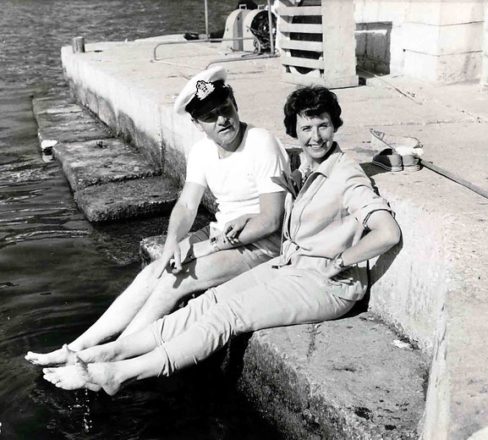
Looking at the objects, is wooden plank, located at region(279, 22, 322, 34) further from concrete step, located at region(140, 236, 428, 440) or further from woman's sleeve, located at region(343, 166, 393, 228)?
concrete step, located at region(140, 236, 428, 440)

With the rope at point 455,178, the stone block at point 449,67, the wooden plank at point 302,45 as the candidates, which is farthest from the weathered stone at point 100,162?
the rope at point 455,178

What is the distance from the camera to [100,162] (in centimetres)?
748

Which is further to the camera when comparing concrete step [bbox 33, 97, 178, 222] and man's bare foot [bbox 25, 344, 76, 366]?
concrete step [bbox 33, 97, 178, 222]

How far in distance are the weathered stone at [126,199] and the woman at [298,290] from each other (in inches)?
117

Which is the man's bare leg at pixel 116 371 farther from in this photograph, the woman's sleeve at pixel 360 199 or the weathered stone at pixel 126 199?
the weathered stone at pixel 126 199

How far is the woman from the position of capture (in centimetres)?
323

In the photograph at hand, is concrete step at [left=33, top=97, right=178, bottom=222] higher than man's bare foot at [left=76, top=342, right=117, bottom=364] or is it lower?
lower

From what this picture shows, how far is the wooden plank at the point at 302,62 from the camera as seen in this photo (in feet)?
23.7

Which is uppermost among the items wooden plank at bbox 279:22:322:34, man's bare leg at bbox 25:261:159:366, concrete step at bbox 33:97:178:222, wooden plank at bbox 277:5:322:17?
wooden plank at bbox 277:5:322:17

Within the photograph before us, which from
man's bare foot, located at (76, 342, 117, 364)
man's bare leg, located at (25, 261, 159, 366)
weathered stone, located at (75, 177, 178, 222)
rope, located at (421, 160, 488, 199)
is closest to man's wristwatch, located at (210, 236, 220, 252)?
man's bare leg, located at (25, 261, 159, 366)

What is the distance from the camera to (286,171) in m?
3.73

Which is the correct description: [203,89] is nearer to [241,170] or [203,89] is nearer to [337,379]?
[241,170]

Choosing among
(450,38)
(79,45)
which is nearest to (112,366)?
(450,38)

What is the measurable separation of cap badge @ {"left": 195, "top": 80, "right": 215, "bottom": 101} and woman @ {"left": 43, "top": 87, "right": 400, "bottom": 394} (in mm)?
424
